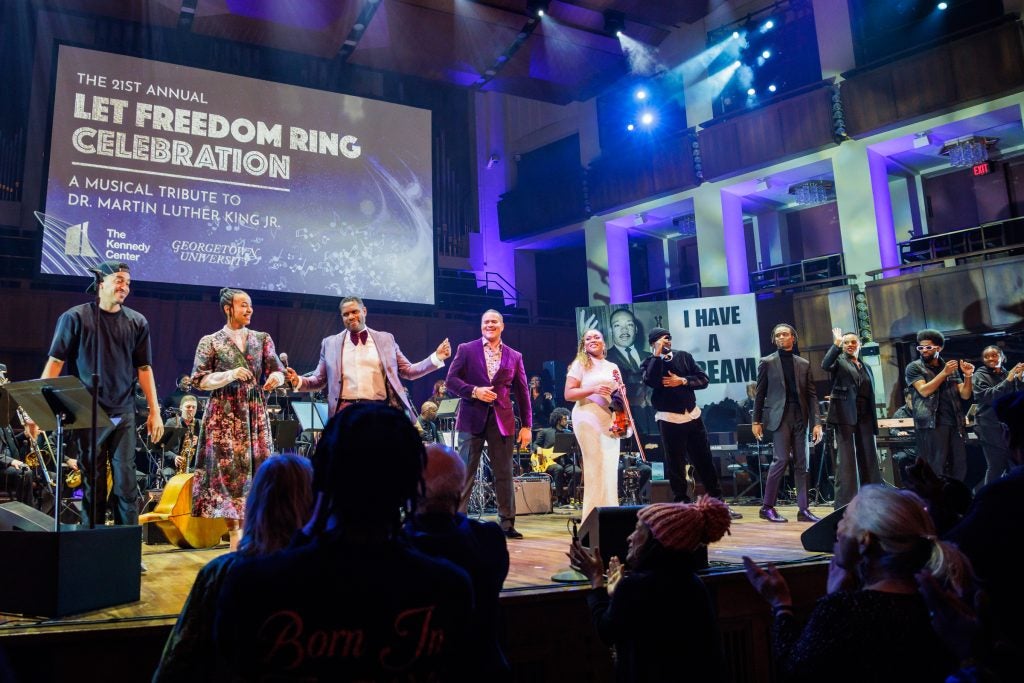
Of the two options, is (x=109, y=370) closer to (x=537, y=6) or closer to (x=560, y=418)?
(x=560, y=418)

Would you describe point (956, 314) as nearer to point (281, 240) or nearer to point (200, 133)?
point (281, 240)

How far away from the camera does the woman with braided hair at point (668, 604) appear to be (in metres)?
2.04

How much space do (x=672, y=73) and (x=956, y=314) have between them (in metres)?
7.29

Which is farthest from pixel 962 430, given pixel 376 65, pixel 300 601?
pixel 376 65

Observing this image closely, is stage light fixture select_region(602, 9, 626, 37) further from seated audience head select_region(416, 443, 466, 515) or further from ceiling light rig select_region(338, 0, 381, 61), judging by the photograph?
seated audience head select_region(416, 443, 466, 515)

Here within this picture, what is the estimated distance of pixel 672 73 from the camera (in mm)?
15141

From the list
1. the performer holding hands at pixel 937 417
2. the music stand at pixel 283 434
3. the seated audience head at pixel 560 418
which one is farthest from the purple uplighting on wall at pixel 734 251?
the music stand at pixel 283 434

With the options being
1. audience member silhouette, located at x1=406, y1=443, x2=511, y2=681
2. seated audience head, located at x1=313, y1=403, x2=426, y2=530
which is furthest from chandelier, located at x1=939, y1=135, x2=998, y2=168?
seated audience head, located at x1=313, y1=403, x2=426, y2=530

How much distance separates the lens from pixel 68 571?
2688 millimetres

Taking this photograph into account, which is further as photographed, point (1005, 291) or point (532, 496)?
point (1005, 291)

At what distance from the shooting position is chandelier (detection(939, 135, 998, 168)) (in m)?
11.8

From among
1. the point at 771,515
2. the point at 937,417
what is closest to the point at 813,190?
the point at 937,417

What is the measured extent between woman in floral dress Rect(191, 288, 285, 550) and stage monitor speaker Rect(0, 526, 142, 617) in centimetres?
90

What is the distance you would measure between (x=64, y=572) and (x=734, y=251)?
13296 mm
